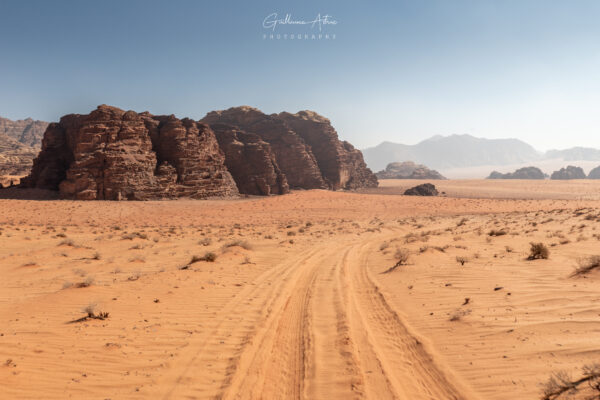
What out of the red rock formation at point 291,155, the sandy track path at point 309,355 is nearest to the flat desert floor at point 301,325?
the sandy track path at point 309,355

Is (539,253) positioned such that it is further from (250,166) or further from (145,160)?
(250,166)

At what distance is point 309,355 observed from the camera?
15.0 ft

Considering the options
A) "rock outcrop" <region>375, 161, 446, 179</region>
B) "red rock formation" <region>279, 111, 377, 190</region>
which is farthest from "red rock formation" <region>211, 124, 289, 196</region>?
"rock outcrop" <region>375, 161, 446, 179</region>

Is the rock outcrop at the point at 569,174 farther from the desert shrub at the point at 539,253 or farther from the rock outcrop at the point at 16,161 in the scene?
the rock outcrop at the point at 16,161

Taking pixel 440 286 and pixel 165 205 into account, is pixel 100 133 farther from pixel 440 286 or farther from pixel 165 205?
pixel 440 286

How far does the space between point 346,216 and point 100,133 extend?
1229 inches

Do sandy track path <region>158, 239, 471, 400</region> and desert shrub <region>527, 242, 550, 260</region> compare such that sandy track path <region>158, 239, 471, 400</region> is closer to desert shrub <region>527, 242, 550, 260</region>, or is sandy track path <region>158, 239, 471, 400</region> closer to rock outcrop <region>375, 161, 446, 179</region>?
desert shrub <region>527, 242, 550, 260</region>

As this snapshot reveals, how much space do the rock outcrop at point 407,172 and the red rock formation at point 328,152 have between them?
5149 centimetres

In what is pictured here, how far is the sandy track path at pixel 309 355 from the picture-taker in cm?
370

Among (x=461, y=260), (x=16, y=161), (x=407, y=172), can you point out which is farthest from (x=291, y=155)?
(x=407, y=172)

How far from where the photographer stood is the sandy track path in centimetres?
370

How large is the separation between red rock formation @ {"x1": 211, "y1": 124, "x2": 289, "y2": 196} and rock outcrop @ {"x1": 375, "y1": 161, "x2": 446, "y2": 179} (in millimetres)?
85483

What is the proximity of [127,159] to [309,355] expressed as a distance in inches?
1592

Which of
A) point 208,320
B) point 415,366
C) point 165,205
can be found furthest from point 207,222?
point 415,366
